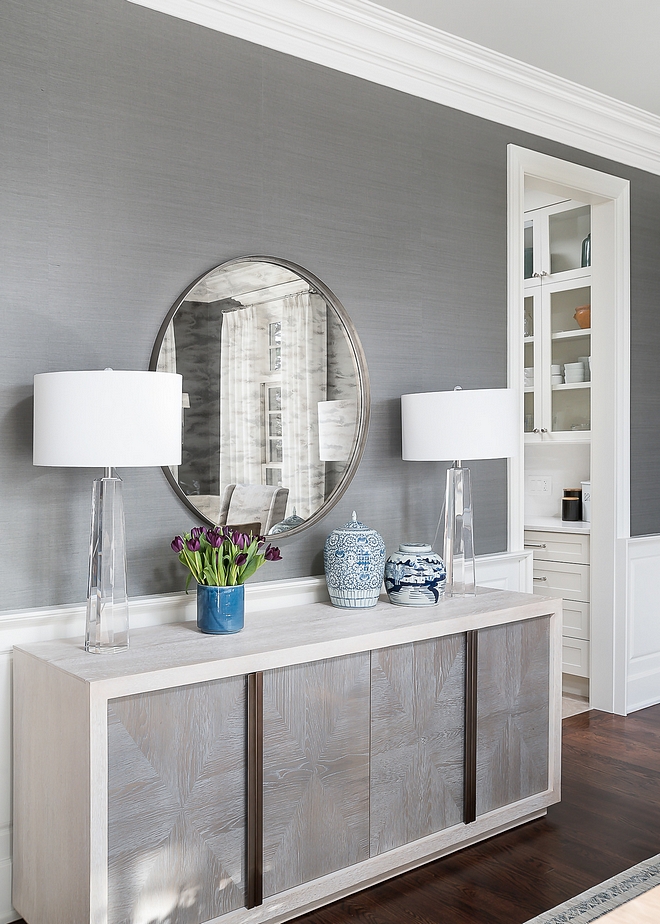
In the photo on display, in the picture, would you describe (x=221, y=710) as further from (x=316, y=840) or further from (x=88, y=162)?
(x=88, y=162)

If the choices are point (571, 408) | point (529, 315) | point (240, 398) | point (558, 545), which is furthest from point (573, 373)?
point (240, 398)

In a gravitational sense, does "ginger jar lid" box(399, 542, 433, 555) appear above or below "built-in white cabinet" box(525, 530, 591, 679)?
above

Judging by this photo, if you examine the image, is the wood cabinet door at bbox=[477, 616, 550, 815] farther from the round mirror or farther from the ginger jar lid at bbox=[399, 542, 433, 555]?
the round mirror

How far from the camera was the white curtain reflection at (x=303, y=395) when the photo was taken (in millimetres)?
2699

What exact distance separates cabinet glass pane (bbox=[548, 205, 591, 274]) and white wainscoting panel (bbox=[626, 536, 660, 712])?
1648mm

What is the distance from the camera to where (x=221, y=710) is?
6.57 feet

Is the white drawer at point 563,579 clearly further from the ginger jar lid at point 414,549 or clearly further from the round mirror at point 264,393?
the round mirror at point 264,393

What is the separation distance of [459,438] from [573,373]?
2.20 m

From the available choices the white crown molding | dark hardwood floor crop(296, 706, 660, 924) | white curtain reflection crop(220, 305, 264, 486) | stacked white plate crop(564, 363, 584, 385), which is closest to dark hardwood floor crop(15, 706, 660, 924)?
dark hardwood floor crop(296, 706, 660, 924)

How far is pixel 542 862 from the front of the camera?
2.44 metres

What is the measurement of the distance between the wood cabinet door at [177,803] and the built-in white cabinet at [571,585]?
252cm

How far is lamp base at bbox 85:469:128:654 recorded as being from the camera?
6.74ft

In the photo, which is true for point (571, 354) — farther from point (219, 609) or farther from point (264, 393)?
point (219, 609)

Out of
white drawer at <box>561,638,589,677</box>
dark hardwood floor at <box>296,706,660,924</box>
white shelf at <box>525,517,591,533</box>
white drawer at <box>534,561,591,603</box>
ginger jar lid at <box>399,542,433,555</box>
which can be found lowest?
dark hardwood floor at <box>296,706,660,924</box>
